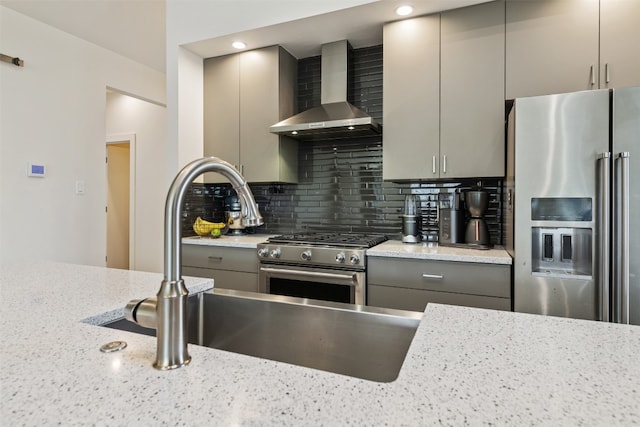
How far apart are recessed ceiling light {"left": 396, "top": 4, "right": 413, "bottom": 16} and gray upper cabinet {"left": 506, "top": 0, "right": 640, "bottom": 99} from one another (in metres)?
0.59

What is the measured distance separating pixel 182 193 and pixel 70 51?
3838mm

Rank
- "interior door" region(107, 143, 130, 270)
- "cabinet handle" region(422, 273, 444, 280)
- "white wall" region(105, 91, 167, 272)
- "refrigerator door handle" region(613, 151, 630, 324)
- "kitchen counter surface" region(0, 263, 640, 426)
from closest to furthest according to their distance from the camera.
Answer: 1. "kitchen counter surface" region(0, 263, 640, 426)
2. "refrigerator door handle" region(613, 151, 630, 324)
3. "cabinet handle" region(422, 273, 444, 280)
4. "white wall" region(105, 91, 167, 272)
5. "interior door" region(107, 143, 130, 270)

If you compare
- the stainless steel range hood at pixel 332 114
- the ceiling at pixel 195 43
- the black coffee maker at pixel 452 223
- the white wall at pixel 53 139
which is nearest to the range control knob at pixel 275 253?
the stainless steel range hood at pixel 332 114

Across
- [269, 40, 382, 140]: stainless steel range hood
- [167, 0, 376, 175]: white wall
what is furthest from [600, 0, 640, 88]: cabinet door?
[167, 0, 376, 175]: white wall

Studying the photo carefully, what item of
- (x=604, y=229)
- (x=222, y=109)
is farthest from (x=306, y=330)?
(x=222, y=109)

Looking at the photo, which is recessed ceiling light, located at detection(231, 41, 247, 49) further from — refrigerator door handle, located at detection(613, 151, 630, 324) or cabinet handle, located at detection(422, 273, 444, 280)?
refrigerator door handle, located at detection(613, 151, 630, 324)

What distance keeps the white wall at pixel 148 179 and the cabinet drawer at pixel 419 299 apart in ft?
12.1

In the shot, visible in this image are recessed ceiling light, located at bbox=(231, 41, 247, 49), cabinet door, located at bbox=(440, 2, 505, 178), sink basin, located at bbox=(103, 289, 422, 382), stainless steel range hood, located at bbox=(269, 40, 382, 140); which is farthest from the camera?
recessed ceiling light, located at bbox=(231, 41, 247, 49)

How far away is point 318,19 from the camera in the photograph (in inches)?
95.1

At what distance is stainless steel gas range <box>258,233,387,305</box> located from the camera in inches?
87.4

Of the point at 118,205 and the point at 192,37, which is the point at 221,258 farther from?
the point at 118,205

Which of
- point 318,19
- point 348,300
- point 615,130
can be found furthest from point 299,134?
point 615,130

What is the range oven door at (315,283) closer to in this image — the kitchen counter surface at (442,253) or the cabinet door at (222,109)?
the kitchen counter surface at (442,253)

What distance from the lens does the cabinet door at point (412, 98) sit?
2.35 meters
